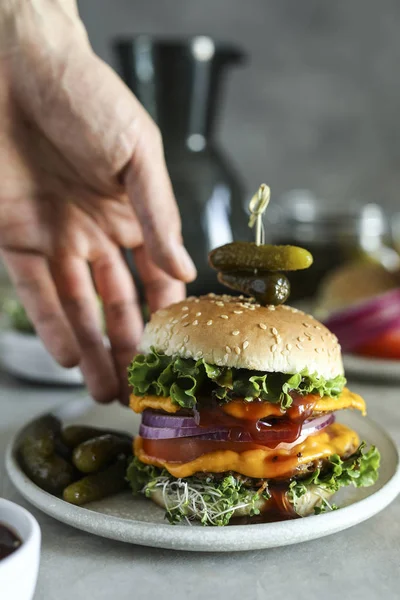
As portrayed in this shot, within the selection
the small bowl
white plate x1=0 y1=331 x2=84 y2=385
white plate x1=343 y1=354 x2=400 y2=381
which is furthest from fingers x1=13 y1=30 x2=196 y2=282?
white plate x1=343 y1=354 x2=400 y2=381

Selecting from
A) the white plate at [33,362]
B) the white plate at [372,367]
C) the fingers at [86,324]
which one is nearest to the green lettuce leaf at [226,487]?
the fingers at [86,324]

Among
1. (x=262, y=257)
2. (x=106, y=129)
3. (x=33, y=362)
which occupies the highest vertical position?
(x=106, y=129)

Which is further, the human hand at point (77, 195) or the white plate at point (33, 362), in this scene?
the white plate at point (33, 362)

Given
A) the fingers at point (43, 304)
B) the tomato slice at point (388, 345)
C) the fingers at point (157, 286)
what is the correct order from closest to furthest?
the fingers at point (43, 304)
the fingers at point (157, 286)
the tomato slice at point (388, 345)

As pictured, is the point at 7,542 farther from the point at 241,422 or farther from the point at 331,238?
the point at 331,238

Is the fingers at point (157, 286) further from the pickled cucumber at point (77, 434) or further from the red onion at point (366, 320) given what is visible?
the red onion at point (366, 320)

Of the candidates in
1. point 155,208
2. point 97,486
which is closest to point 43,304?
point 155,208
